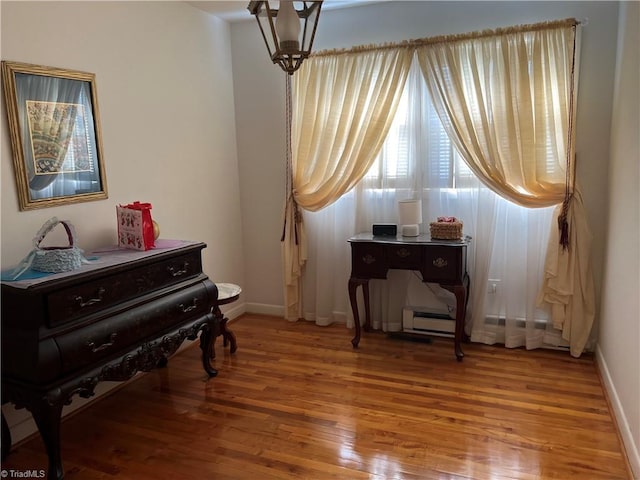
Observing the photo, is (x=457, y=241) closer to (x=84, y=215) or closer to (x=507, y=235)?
(x=507, y=235)

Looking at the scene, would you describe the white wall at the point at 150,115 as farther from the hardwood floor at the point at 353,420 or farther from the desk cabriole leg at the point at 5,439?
the hardwood floor at the point at 353,420

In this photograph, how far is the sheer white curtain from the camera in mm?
3281

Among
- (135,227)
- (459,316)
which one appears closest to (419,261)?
(459,316)

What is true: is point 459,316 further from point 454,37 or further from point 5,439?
point 5,439

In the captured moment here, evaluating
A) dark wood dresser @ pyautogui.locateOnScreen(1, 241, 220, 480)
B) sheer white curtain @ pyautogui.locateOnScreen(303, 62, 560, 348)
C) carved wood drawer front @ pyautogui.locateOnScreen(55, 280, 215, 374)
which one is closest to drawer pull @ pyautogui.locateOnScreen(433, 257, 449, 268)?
sheer white curtain @ pyautogui.locateOnScreen(303, 62, 560, 348)

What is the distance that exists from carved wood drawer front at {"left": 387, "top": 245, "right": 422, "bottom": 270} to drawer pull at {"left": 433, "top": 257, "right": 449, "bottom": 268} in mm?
104

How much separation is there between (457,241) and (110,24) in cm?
259

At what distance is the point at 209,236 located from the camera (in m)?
3.75

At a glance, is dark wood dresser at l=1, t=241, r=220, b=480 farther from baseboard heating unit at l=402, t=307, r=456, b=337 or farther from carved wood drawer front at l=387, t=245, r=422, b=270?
baseboard heating unit at l=402, t=307, r=456, b=337

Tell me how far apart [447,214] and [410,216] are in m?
0.36

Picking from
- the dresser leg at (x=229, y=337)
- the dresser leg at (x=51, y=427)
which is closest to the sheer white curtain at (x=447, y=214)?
the dresser leg at (x=229, y=337)

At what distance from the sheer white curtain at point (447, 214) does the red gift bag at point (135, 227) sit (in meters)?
1.61

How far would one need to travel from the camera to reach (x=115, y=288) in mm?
2271

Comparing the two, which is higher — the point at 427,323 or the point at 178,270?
the point at 178,270
